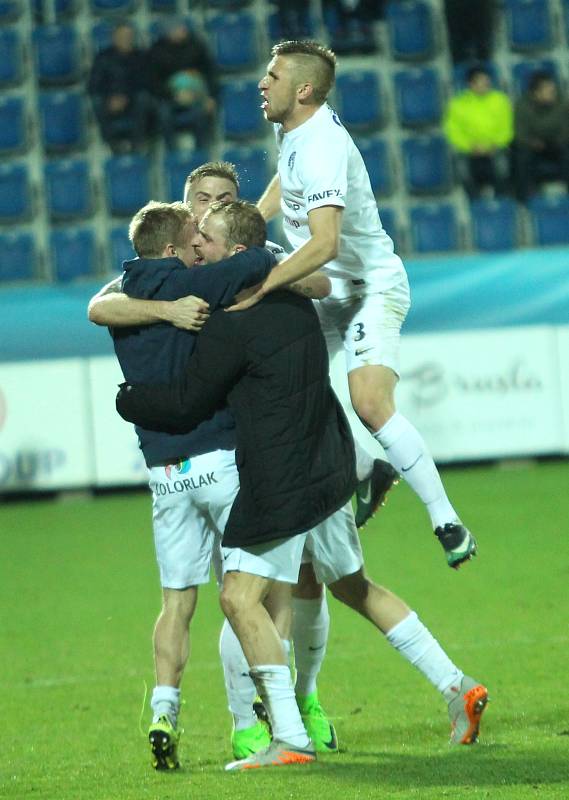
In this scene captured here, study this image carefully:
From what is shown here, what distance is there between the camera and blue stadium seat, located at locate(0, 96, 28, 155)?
14930mm

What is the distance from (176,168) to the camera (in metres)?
14.6

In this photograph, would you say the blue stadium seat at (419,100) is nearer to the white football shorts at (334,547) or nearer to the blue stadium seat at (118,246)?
the blue stadium seat at (118,246)

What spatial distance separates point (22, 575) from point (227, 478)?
16.2 feet

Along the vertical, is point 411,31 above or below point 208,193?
above

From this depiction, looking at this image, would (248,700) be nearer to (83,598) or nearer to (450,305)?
(83,598)

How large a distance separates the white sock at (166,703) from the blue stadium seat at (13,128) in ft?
36.3

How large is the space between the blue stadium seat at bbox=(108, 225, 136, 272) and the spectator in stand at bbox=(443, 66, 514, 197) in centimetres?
341

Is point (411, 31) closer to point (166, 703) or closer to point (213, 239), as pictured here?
point (213, 239)

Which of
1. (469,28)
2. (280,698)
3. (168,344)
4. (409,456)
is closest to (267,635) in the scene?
(280,698)

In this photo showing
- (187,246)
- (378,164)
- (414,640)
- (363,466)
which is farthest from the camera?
(378,164)

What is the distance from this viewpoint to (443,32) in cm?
1557

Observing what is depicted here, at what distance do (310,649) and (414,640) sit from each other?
16.6 inches

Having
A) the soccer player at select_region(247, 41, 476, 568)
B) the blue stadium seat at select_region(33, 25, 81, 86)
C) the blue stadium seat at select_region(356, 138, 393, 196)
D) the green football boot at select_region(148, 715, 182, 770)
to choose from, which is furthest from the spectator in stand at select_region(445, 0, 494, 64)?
the green football boot at select_region(148, 715, 182, 770)

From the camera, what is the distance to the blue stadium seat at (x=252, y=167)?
14.2 meters
